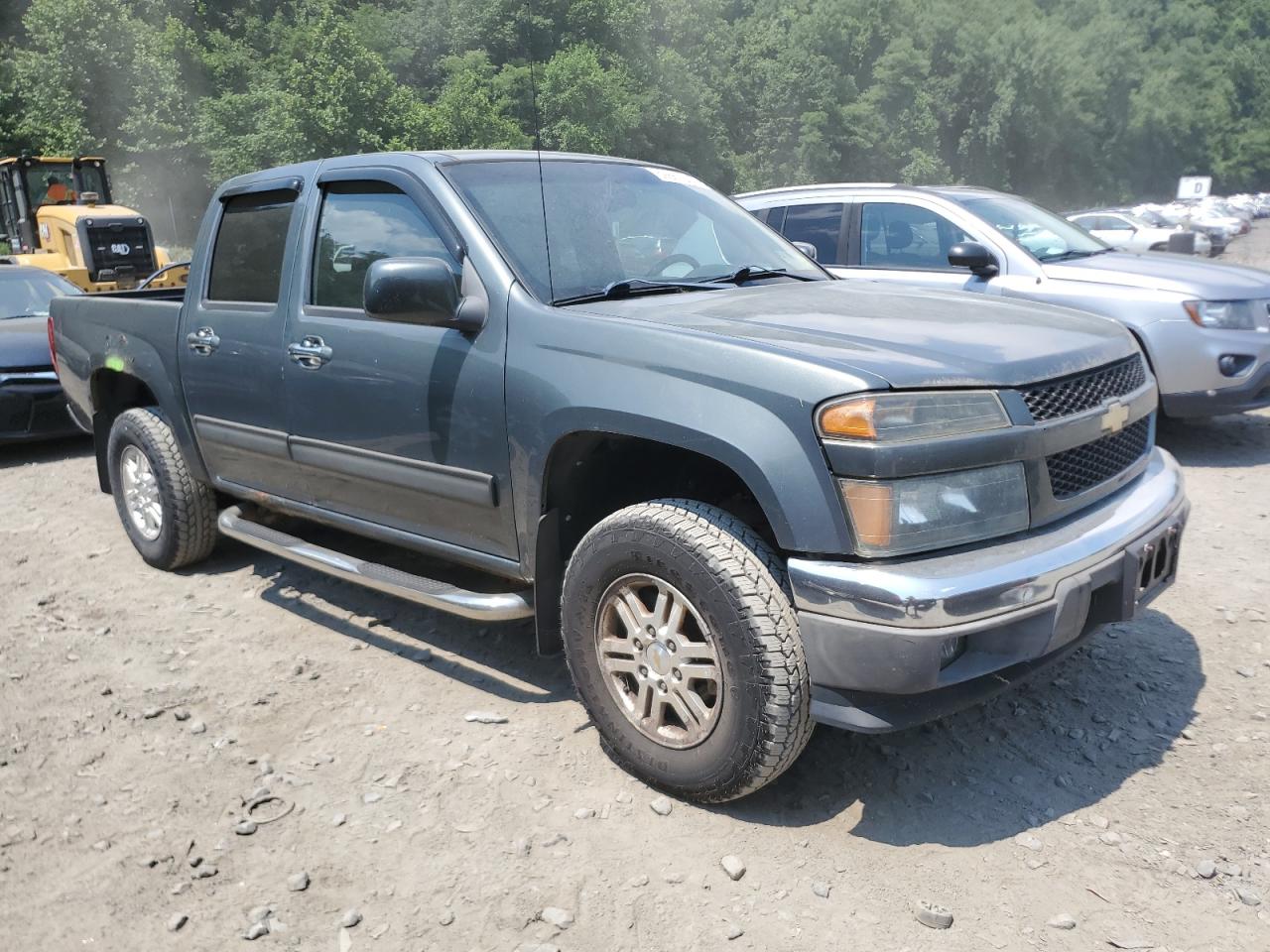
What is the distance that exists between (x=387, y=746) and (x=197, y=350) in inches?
81.0

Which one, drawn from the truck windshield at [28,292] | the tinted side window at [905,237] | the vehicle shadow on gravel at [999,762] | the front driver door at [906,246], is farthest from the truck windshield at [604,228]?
the truck windshield at [28,292]

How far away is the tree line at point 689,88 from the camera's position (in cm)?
4422

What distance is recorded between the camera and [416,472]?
3561 millimetres

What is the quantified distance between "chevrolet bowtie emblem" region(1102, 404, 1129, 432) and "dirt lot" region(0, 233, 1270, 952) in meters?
0.76

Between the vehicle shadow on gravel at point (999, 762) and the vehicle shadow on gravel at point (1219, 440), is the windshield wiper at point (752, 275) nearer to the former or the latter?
the vehicle shadow on gravel at point (999, 762)

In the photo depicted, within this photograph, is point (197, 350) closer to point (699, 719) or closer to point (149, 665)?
point (149, 665)

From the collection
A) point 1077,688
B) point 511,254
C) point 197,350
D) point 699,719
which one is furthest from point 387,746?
point 1077,688

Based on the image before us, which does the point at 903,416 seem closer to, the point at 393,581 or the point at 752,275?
the point at 752,275

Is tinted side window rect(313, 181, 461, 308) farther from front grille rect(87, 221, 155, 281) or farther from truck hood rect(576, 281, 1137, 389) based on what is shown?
front grille rect(87, 221, 155, 281)

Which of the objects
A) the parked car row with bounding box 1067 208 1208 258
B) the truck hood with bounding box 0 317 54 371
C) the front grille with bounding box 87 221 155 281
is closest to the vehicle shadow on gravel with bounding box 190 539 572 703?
the truck hood with bounding box 0 317 54 371

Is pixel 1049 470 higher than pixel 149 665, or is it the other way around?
pixel 1049 470

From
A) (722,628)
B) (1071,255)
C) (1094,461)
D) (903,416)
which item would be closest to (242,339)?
(722,628)

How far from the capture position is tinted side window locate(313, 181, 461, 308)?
3.69m

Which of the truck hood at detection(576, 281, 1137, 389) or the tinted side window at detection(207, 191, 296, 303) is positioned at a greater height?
the tinted side window at detection(207, 191, 296, 303)
